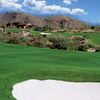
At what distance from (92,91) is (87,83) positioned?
41.5 inches

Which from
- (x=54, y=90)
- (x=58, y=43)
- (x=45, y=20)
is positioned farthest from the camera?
(x=45, y=20)

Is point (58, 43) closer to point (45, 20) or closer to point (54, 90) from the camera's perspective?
point (54, 90)

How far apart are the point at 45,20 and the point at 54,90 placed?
268ft

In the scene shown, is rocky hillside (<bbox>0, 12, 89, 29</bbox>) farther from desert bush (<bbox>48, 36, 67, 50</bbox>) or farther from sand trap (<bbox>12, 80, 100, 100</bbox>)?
sand trap (<bbox>12, 80, 100, 100</bbox>)

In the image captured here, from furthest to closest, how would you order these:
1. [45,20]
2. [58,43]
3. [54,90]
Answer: [45,20] < [58,43] < [54,90]

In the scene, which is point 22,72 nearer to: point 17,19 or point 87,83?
point 87,83

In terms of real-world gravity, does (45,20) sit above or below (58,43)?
above

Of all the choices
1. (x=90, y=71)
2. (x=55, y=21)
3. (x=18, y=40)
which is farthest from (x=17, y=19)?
(x=90, y=71)

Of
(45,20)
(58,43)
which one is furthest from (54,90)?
(45,20)

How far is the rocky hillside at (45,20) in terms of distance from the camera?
87.7 meters

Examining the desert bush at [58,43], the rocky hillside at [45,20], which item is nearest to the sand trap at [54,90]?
the desert bush at [58,43]

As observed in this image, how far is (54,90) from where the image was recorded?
13891 millimetres

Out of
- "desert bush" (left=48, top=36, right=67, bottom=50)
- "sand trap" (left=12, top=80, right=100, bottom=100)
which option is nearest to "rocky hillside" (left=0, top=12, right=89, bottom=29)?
"desert bush" (left=48, top=36, right=67, bottom=50)

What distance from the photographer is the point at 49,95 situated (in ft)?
43.3
